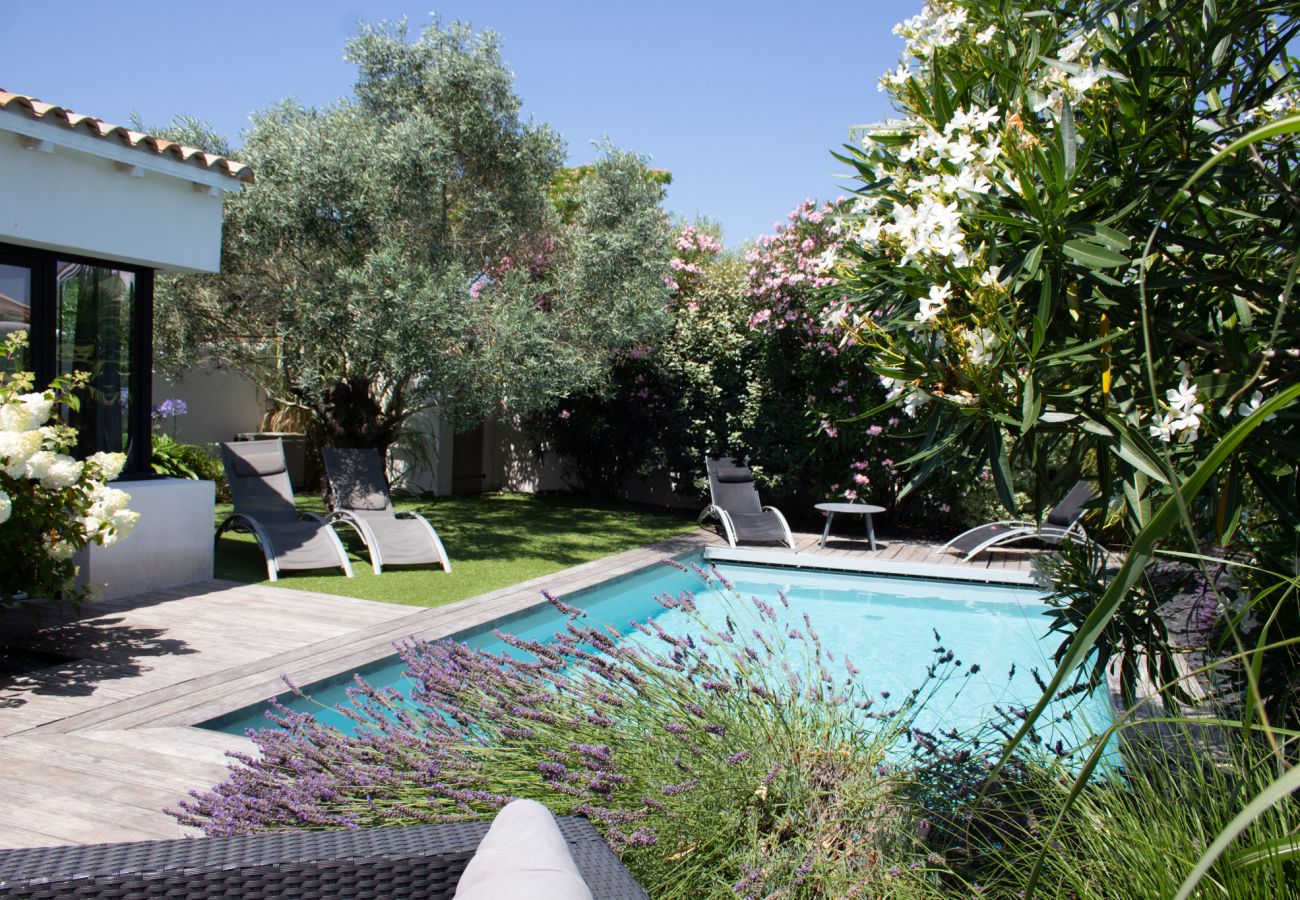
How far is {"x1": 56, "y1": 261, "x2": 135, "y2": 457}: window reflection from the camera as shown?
7.57 meters

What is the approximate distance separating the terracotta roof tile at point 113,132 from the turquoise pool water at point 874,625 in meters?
4.52

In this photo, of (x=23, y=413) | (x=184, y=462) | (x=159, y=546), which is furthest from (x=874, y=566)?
(x=184, y=462)

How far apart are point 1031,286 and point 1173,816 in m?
1.21

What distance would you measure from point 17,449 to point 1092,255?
5.25 metres

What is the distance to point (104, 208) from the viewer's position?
24.3ft

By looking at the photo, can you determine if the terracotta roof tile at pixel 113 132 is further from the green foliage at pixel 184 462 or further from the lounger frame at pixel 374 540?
the green foliage at pixel 184 462

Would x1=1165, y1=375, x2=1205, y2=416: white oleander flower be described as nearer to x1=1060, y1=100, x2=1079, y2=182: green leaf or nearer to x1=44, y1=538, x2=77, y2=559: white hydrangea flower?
A: x1=1060, y1=100, x2=1079, y2=182: green leaf

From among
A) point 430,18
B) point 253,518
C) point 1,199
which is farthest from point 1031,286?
point 430,18

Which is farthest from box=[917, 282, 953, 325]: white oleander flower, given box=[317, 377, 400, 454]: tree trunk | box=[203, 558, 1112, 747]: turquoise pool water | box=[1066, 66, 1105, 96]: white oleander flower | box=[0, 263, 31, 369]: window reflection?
box=[317, 377, 400, 454]: tree trunk

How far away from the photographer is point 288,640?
A: 6445 mm

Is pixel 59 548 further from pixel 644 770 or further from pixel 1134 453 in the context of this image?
pixel 1134 453

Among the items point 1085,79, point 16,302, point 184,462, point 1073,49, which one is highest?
point 16,302

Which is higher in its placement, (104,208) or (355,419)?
(104,208)

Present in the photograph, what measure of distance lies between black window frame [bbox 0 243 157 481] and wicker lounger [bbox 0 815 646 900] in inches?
260
